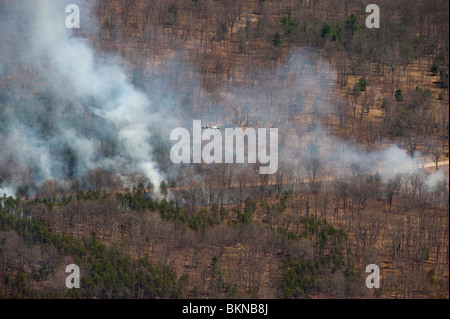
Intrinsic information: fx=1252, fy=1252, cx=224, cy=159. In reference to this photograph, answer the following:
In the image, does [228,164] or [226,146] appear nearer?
[228,164]

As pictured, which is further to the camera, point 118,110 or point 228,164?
point 118,110

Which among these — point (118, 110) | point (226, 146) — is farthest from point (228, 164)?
point (118, 110)

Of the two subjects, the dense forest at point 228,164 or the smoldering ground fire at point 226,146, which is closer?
the dense forest at point 228,164

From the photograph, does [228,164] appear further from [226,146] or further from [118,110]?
[118,110]

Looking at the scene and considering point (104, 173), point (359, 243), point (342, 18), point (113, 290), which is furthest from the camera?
point (342, 18)

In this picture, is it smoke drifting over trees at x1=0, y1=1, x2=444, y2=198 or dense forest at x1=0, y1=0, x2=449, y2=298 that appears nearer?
dense forest at x1=0, y1=0, x2=449, y2=298

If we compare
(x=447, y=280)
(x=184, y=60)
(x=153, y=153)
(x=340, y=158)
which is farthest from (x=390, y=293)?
(x=184, y=60)

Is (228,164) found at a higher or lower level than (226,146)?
lower

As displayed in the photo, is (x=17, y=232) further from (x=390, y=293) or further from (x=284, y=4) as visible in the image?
(x=284, y=4)
